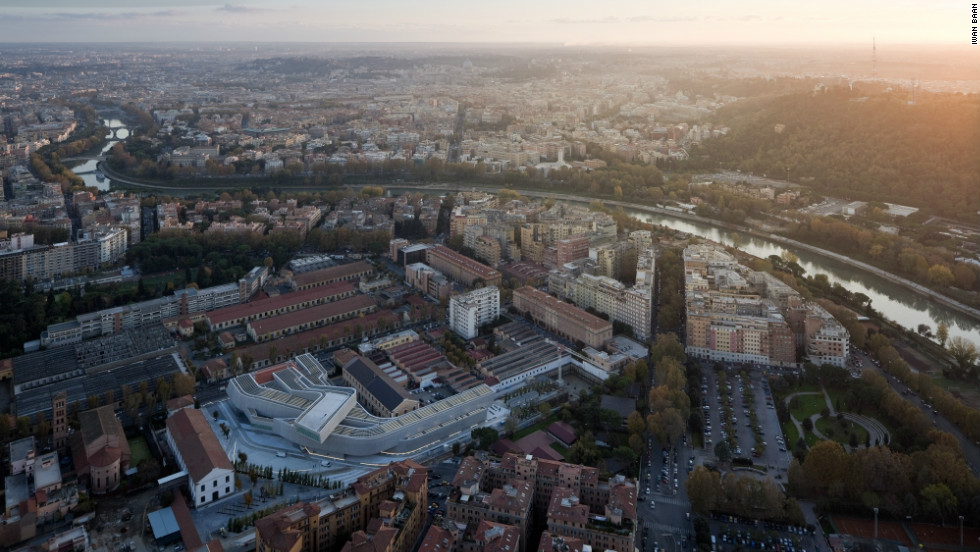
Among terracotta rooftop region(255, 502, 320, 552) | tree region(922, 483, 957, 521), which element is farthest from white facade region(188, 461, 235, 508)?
tree region(922, 483, 957, 521)

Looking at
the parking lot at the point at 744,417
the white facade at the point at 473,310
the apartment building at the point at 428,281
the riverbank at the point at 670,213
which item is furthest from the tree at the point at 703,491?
the riverbank at the point at 670,213

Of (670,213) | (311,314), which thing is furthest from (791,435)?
(670,213)

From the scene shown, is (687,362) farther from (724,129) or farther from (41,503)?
(724,129)

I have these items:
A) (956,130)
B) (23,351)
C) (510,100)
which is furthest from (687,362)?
(510,100)

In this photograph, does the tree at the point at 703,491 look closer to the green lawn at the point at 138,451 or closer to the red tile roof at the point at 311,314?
the green lawn at the point at 138,451

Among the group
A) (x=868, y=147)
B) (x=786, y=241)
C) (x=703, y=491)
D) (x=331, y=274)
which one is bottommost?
(x=703, y=491)

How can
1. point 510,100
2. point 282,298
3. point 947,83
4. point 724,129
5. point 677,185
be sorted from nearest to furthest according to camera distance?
point 282,298, point 677,185, point 724,129, point 947,83, point 510,100

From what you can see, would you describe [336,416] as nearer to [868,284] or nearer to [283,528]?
[283,528]
